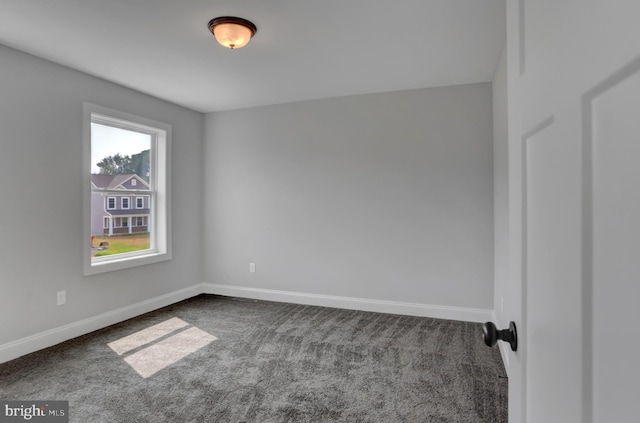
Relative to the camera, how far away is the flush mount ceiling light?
8.10 feet

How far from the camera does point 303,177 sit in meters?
4.46

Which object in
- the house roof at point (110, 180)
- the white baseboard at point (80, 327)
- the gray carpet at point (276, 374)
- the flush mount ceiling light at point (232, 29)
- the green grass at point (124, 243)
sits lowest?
the gray carpet at point (276, 374)

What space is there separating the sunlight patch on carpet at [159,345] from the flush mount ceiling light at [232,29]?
8.12ft

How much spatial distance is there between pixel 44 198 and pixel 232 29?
2.23 meters

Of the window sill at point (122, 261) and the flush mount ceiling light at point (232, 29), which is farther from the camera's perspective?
the window sill at point (122, 261)

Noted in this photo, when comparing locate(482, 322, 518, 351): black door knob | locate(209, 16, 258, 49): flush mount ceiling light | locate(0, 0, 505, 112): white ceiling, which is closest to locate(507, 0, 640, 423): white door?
locate(482, 322, 518, 351): black door knob

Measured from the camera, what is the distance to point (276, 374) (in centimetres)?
263

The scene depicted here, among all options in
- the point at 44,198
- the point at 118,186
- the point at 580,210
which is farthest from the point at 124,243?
the point at 580,210

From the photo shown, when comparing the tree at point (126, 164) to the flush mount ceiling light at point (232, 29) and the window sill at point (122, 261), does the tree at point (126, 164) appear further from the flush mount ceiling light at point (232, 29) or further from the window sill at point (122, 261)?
the flush mount ceiling light at point (232, 29)

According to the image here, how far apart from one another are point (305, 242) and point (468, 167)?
2.06 metres

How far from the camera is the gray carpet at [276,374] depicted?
2.17 meters

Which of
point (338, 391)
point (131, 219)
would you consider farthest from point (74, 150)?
point (338, 391)

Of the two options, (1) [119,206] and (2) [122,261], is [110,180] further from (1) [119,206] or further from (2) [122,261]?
(2) [122,261]

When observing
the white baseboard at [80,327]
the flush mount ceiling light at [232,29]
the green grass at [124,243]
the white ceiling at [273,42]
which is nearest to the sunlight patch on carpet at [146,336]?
the white baseboard at [80,327]
